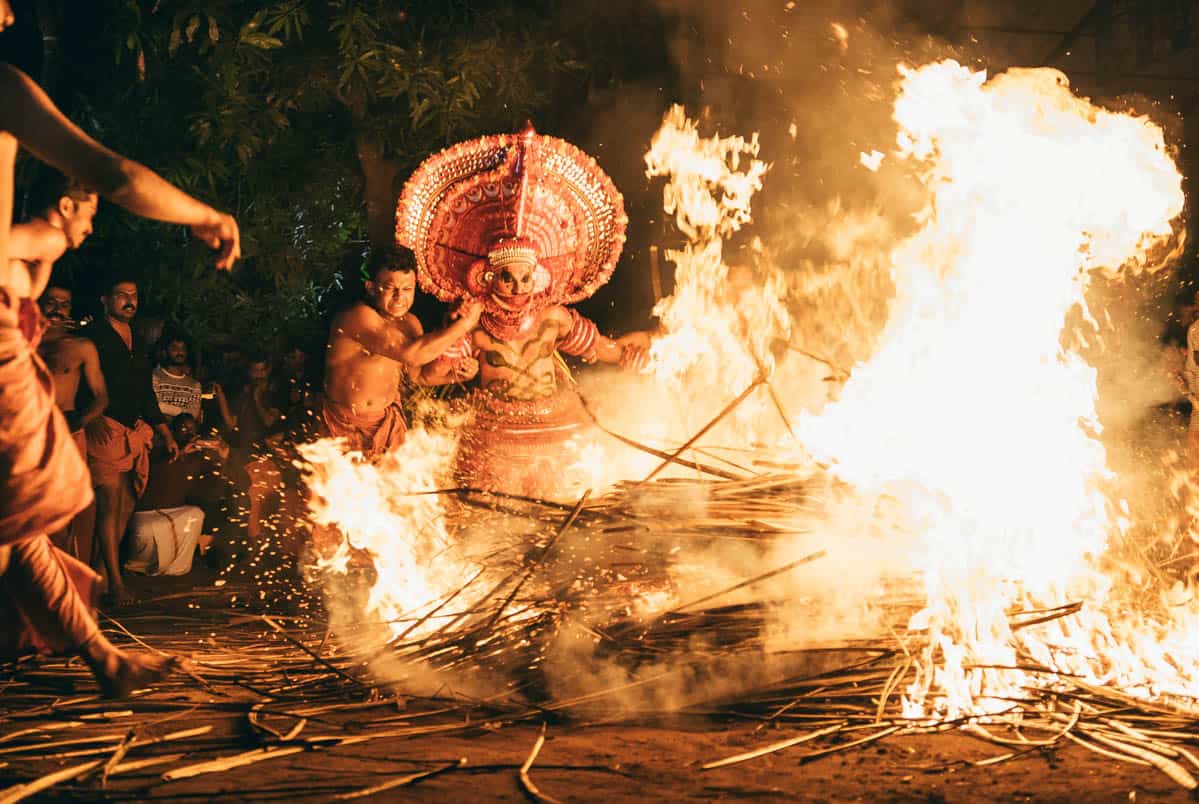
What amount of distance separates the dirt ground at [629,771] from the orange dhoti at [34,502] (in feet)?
1.50

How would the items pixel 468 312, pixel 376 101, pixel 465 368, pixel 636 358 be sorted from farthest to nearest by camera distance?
1. pixel 376 101
2. pixel 636 358
3. pixel 465 368
4. pixel 468 312

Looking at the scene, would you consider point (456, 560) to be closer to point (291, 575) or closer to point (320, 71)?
point (291, 575)

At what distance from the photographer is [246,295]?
28.2ft

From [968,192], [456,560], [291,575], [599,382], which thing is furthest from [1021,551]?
[291,575]

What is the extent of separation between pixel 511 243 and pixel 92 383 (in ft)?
8.31

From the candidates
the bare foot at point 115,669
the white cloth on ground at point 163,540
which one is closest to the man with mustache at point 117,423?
the white cloth on ground at point 163,540

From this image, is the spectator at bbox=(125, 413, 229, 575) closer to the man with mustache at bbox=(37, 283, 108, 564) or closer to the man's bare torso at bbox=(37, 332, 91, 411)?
the man with mustache at bbox=(37, 283, 108, 564)

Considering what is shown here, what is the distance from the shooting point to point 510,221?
19.7ft

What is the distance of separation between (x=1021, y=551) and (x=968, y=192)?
61.9 inches

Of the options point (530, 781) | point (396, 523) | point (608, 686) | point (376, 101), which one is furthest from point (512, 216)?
point (530, 781)

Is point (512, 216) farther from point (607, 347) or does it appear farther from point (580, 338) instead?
point (607, 347)

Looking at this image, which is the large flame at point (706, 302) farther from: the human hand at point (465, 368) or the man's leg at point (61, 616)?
the man's leg at point (61, 616)

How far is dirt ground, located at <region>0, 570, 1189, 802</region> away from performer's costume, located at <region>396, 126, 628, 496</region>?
2517 millimetres

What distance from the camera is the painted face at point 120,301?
6.44 metres
